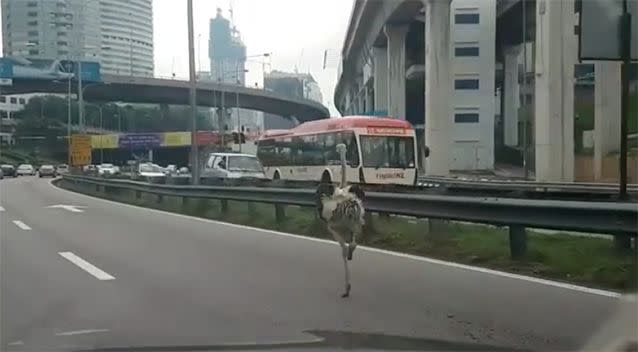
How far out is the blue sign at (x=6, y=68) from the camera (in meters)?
55.5

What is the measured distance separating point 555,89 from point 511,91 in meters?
38.9

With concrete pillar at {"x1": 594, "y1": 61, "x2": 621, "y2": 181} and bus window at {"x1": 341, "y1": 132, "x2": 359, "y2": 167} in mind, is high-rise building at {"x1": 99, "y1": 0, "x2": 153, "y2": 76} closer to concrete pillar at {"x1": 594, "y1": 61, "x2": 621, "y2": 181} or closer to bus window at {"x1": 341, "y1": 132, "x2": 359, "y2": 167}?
bus window at {"x1": 341, "y1": 132, "x2": 359, "y2": 167}

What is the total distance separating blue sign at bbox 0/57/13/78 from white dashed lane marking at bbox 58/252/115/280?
46.3 meters

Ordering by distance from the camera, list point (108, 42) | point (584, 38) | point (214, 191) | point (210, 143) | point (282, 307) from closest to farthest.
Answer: point (282, 307) → point (584, 38) → point (214, 191) → point (108, 42) → point (210, 143)

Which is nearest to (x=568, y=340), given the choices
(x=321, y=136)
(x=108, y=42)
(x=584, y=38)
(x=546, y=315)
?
(x=546, y=315)

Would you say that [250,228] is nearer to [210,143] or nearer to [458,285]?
[458,285]

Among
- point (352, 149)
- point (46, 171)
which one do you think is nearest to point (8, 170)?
point (46, 171)

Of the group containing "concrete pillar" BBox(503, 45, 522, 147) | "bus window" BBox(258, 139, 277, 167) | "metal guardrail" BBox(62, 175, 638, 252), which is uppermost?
"concrete pillar" BBox(503, 45, 522, 147)

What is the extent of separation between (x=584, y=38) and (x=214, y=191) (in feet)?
42.3

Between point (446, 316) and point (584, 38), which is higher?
point (584, 38)

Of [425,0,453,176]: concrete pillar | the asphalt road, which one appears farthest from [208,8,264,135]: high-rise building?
the asphalt road

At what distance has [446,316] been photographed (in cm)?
746

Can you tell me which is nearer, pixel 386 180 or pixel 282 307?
→ pixel 282 307

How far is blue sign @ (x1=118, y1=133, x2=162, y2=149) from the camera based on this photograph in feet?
286
